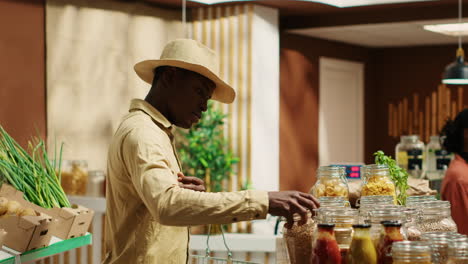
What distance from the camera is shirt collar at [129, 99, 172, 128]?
7.43ft

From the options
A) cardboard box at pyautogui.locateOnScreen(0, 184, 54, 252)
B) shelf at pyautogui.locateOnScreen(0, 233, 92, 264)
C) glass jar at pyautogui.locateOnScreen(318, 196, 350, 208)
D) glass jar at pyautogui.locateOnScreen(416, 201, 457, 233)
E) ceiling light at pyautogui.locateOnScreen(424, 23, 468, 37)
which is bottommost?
shelf at pyautogui.locateOnScreen(0, 233, 92, 264)

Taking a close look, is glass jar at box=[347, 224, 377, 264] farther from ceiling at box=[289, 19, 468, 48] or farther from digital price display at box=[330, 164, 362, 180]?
ceiling at box=[289, 19, 468, 48]

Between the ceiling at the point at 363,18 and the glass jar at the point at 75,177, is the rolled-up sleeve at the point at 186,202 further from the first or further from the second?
the ceiling at the point at 363,18

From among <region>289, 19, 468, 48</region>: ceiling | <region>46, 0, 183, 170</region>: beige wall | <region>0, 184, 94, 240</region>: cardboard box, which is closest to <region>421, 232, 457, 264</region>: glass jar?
<region>0, 184, 94, 240</region>: cardboard box

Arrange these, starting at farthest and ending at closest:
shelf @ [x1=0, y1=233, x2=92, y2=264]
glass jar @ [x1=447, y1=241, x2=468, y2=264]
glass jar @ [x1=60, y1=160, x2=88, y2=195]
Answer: glass jar @ [x1=60, y1=160, x2=88, y2=195] < shelf @ [x1=0, y1=233, x2=92, y2=264] < glass jar @ [x1=447, y1=241, x2=468, y2=264]

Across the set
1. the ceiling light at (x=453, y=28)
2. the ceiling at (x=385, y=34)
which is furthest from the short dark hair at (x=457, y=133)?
the ceiling at (x=385, y=34)

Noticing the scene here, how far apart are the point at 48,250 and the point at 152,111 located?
1274 mm

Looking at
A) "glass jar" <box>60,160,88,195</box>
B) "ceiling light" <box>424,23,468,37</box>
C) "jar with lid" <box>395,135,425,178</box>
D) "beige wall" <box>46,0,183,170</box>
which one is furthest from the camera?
"ceiling light" <box>424,23,468,37</box>

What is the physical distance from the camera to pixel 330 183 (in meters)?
2.50

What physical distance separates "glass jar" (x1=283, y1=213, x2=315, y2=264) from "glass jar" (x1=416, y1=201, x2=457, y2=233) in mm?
347

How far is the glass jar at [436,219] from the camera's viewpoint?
222 cm

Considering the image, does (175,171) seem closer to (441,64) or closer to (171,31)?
(171,31)

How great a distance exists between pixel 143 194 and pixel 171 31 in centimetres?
596

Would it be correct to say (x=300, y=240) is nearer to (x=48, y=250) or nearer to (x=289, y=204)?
(x=289, y=204)
